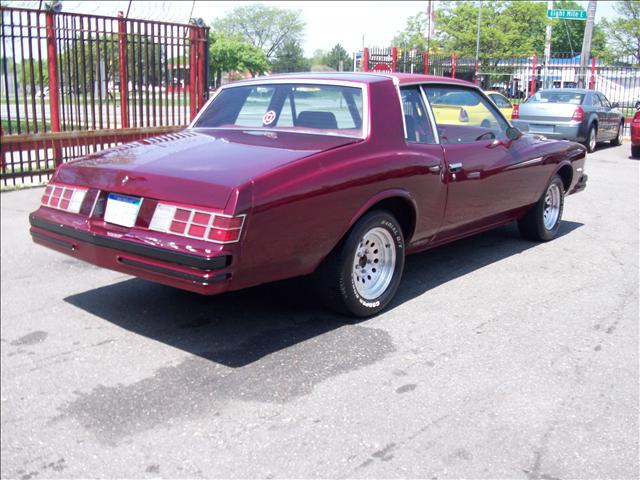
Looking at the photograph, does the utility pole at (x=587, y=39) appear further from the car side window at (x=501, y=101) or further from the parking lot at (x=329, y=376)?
the parking lot at (x=329, y=376)

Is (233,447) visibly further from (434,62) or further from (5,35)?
(434,62)

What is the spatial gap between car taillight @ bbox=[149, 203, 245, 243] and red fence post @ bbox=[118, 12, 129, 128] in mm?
7666

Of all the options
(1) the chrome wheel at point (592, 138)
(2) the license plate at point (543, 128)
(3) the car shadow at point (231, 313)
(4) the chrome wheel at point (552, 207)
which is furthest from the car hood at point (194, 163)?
(1) the chrome wheel at point (592, 138)

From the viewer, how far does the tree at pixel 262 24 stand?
78.8 m

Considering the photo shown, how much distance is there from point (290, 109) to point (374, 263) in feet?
4.35

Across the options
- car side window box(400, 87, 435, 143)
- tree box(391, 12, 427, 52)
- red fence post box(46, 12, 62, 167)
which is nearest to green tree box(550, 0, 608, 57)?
tree box(391, 12, 427, 52)

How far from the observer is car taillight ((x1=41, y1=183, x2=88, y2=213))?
452 centimetres

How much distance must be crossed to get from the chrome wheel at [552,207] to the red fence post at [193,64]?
264 inches

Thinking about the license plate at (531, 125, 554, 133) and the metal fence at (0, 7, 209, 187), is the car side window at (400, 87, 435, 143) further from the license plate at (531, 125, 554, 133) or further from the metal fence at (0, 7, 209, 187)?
the license plate at (531, 125, 554, 133)

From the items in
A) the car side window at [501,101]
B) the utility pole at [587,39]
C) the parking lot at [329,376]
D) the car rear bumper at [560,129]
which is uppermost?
the utility pole at [587,39]

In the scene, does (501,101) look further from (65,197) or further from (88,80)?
(65,197)

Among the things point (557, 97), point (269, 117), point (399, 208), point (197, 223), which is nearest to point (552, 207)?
point (399, 208)

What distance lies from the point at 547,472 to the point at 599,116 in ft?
45.2

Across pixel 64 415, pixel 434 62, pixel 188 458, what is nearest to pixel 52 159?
pixel 64 415
